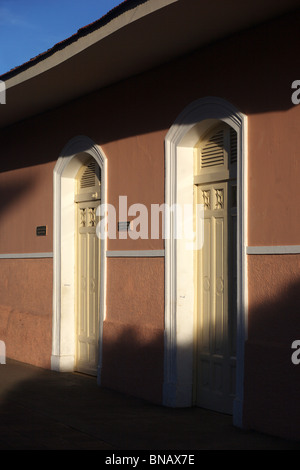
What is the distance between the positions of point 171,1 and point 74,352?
5964 mm

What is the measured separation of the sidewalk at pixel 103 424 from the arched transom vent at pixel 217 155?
261 cm

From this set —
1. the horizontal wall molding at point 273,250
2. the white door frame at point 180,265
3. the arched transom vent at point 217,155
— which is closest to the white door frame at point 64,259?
the white door frame at point 180,265

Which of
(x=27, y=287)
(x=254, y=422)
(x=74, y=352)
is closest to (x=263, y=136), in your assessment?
(x=254, y=422)

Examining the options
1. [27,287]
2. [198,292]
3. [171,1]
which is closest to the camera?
[171,1]

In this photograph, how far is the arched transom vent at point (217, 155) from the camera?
26.9ft

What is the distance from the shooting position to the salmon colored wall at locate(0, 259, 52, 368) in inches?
468

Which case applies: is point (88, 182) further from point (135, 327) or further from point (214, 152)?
point (214, 152)

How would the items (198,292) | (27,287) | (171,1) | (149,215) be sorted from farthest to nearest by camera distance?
(27,287) → (149,215) → (198,292) → (171,1)

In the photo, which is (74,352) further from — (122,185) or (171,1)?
(171,1)

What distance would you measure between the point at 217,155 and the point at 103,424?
3.13 metres

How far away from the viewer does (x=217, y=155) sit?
8.45m

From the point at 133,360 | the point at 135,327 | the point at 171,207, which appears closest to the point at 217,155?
the point at 171,207

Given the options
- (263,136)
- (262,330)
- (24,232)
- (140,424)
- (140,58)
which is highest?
(140,58)

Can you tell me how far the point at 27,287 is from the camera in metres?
12.6
